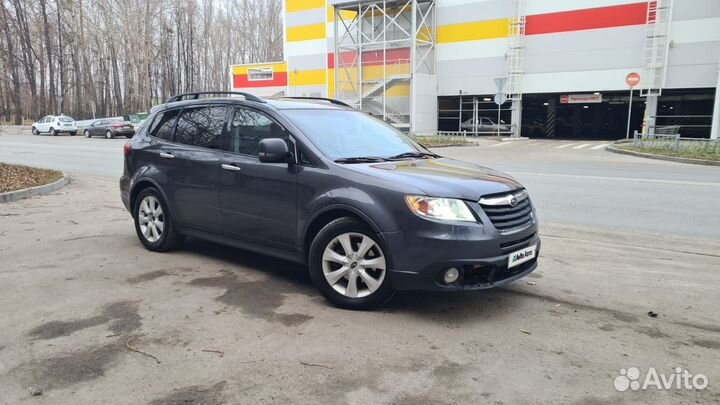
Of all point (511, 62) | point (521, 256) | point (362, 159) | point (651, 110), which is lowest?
point (521, 256)

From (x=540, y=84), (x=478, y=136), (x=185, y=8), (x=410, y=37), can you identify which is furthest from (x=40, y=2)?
(x=540, y=84)

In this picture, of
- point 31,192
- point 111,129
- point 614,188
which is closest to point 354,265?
point 31,192

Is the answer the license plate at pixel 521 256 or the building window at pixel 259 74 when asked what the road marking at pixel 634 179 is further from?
the building window at pixel 259 74

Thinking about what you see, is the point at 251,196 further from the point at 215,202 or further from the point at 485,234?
the point at 485,234

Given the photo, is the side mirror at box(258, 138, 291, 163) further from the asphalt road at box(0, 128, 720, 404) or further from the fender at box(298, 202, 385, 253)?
the asphalt road at box(0, 128, 720, 404)

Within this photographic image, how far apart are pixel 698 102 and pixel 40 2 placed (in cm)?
6072

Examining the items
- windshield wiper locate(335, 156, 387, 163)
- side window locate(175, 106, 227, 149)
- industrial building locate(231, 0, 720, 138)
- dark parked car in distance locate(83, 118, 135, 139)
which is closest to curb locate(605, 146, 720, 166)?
industrial building locate(231, 0, 720, 138)

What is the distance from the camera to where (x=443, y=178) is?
4.18m

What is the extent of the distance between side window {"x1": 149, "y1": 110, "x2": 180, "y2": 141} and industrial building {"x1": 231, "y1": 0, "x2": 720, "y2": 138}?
70.8ft

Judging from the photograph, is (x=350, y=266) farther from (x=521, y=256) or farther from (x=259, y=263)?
(x=259, y=263)

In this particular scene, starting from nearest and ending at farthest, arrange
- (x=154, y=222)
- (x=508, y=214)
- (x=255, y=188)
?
1. (x=508, y=214)
2. (x=255, y=188)
3. (x=154, y=222)

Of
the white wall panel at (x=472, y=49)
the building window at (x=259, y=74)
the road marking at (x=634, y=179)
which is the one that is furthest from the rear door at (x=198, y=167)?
the building window at (x=259, y=74)

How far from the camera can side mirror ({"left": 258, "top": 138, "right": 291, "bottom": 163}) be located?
14.6 feet

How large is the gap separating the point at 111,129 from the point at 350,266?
112 feet
